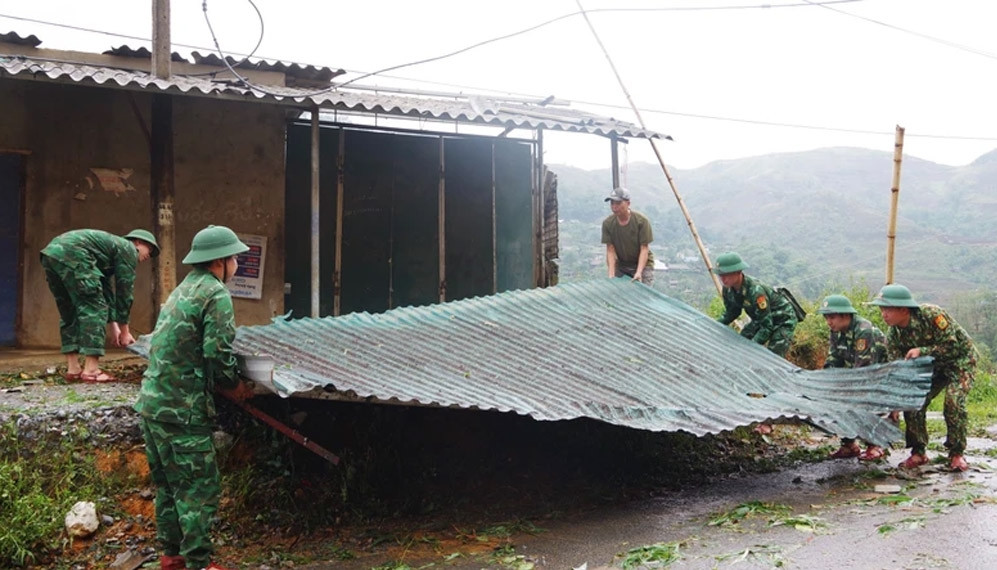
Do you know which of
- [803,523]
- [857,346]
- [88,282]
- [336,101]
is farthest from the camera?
[336,101]

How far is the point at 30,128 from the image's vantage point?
7.70 metres

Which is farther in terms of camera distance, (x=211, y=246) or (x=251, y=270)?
(x=251, y=270)

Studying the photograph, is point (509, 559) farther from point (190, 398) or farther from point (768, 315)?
point (768, 315)

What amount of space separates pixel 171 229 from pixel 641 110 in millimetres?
6380

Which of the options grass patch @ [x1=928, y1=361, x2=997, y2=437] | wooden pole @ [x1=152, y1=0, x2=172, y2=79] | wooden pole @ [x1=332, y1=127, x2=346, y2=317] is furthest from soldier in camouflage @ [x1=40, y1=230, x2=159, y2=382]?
grass patch @ [x1=928, y1=361, x2=997, y2=437]

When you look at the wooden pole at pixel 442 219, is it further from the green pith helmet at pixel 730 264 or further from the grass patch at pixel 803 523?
the grass patch at pixel 803 523

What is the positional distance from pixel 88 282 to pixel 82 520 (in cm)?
195

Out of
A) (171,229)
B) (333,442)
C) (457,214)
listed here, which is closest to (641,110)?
(457,214)

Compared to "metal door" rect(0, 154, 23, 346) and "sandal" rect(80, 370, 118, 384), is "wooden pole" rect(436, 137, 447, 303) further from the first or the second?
"metal door" rect(0, 154, 23, 346)

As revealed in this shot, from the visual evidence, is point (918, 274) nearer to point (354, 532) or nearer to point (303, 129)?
point (303, 129)

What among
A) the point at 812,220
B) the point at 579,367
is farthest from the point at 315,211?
the point at 812,220

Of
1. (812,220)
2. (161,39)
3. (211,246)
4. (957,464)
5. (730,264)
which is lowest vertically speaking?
(957,464)

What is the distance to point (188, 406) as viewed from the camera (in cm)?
391

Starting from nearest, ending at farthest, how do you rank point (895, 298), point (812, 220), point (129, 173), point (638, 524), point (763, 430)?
point (638, 524) < point (895, 298) < point (763, 430) < point (129, 173) < point (812, 220)
